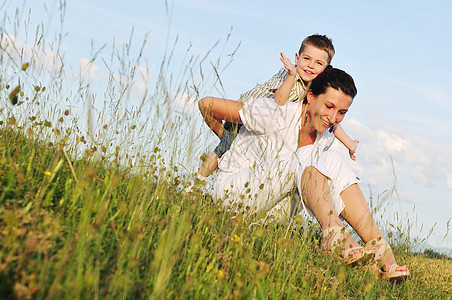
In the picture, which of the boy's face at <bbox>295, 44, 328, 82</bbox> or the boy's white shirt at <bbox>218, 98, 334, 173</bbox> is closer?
the boy's white shirt at <bbox>218, 98, 334, 173</bbox>

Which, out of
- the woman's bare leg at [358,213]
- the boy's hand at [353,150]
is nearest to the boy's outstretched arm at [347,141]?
the boy's hand at [353,150]

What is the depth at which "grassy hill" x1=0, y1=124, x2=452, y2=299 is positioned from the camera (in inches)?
68.3

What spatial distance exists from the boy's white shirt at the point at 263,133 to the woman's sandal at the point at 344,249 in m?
0.80

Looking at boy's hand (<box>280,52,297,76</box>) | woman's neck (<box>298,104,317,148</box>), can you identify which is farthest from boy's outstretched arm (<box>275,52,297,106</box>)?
woman's neck (<box>298,104,317,148</box>)

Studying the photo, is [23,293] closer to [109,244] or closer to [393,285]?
[109,244]

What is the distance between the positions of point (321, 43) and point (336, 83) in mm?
1585

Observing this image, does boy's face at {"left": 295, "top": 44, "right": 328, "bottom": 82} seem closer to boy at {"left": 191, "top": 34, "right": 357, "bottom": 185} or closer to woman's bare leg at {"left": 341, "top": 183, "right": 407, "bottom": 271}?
boy at {"left": 191, "top": 34, "right": 357, "bottom": 185}

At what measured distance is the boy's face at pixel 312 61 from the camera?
536 centimetres

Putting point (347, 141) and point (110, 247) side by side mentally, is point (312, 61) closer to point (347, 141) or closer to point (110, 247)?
point (347, 141)

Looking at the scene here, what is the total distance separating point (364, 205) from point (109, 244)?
7.97 ft

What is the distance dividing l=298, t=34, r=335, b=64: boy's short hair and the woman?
132cm

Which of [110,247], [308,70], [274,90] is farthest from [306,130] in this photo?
[110,247]

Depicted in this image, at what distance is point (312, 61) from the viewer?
213 inches

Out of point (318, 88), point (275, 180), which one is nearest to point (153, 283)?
point (275, 180)
